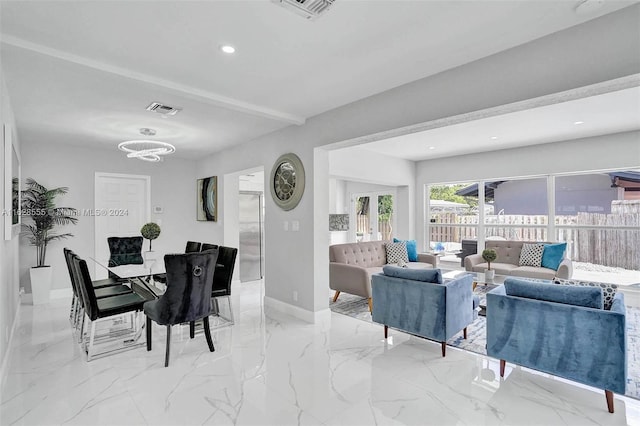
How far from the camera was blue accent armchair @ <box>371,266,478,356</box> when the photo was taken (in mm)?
2975

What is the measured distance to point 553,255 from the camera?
5422 mm

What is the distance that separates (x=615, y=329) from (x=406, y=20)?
236 cm

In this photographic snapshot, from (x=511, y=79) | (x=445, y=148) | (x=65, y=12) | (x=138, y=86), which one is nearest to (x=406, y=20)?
(x=511, y=79)

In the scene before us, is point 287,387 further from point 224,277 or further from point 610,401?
point 610,401

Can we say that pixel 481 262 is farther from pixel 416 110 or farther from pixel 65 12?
pixel 65 12

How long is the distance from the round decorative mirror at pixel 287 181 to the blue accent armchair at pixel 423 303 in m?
1.49

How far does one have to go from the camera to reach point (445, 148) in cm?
631

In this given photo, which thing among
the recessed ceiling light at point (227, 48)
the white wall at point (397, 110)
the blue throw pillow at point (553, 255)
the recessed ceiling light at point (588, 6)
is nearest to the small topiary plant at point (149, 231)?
the white wall at point (397, 110)

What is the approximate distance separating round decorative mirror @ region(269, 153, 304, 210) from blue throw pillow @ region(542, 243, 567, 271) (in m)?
4.29

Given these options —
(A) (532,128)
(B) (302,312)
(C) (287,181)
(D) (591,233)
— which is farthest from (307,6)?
(D) (591,233)

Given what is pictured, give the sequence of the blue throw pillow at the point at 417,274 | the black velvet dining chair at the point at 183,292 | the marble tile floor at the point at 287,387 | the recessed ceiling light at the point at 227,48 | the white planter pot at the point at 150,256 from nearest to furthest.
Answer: the marble tile floor at the point at 287,387
the recessed ceiling light at the point at 227,48
the black velvet dining chair at the point at 183,292
the blue throw pillow at the point at 417,274
the white planter pot at the point at 150,256

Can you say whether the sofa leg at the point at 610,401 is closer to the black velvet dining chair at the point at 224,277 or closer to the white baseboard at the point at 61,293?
the black velvet dining chair at the point at 224,277

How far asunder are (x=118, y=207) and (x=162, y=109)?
320 cm

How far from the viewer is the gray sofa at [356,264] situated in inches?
180
